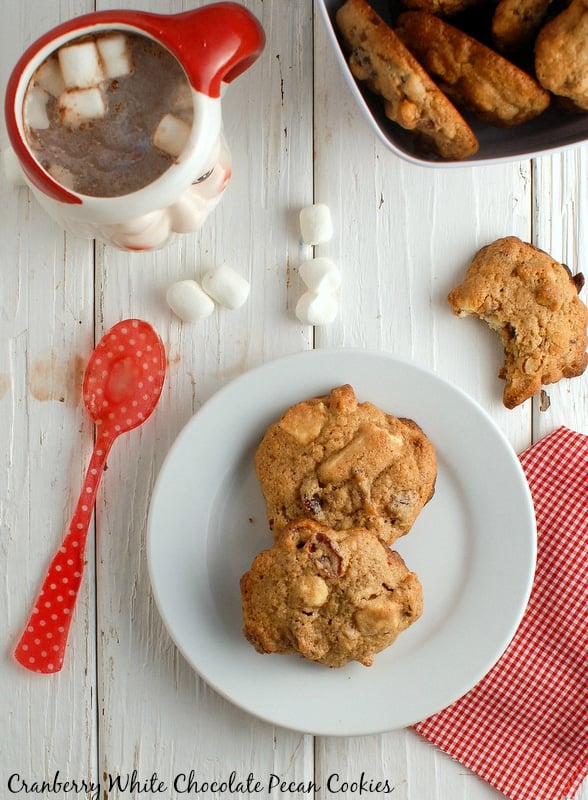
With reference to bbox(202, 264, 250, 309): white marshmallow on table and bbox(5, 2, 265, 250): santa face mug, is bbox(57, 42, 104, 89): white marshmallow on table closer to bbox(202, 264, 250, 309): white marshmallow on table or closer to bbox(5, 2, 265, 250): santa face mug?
bbox(5, 2, 265, 250): santa face mug

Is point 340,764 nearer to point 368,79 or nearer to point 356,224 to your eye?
point 356,224

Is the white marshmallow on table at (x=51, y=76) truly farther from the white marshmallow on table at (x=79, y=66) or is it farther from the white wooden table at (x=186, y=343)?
the white wooden table at (x=186, y=343)

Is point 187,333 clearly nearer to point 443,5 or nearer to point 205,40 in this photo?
point 205,40

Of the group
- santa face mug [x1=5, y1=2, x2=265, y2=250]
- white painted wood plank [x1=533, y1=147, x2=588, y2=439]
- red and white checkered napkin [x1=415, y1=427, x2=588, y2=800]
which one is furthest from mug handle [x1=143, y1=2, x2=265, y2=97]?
red and white checkered napkin [x1=415, y1=427, x2=588, y2=800]

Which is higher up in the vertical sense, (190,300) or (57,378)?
(190,300)

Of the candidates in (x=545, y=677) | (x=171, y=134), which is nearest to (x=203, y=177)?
(x=171, y=134)
